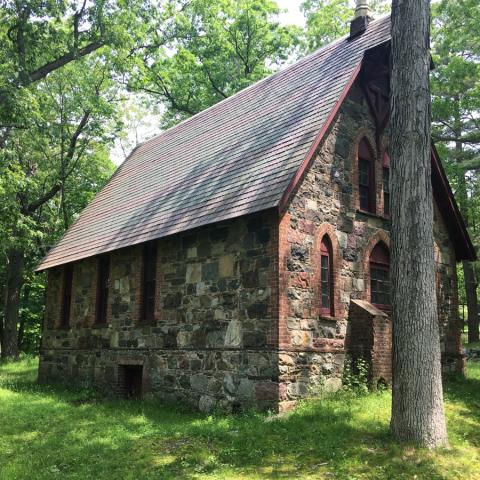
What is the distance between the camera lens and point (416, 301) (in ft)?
25.2

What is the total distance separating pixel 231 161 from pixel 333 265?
3.55m

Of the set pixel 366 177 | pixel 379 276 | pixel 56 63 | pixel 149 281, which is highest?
pixel 56 63

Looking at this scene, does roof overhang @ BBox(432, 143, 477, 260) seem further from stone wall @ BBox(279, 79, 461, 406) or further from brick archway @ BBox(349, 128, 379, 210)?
brick archway @ BBox(349, 128, 379, 210)

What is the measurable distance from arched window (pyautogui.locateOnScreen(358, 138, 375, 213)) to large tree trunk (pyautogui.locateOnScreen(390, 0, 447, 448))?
4028 millimetres

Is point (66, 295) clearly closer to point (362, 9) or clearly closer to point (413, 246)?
point (362, 9)

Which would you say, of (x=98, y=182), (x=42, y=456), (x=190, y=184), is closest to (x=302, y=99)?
(x=190, y=184)

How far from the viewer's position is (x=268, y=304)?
978 centimetres

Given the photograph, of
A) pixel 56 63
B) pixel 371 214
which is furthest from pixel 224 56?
pixel 371 214

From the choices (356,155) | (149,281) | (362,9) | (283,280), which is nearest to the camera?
(283,280)

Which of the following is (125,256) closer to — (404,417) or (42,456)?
Result: (42,456)

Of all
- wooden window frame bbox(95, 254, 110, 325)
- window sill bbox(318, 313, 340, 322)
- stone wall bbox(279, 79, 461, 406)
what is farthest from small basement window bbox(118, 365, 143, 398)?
window sill bbox(318, 313, 340, 322)

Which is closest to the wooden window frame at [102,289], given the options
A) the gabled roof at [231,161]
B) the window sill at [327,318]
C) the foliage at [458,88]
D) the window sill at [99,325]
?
the window sill at [99,325]

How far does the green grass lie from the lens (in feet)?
22.4

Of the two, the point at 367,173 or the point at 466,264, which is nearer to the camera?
the point at 367,173
